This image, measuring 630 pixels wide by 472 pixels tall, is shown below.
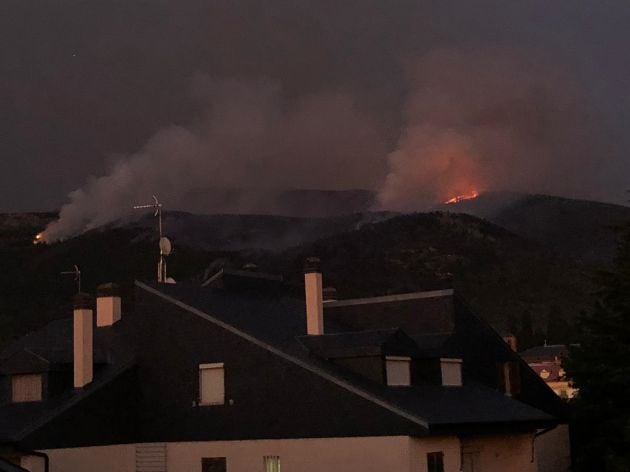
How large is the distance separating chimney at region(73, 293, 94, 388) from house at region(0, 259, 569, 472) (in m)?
0.04

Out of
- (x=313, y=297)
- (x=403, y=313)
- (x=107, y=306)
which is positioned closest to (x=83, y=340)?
(x=107, y=306)

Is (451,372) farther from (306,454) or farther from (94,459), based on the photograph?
(94,459)

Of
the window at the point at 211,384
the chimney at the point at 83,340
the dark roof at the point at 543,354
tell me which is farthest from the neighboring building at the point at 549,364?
the chimney at the point at 83,340

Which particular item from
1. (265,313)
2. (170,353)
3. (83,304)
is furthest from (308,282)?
(83,304)

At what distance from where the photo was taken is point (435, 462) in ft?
89.4

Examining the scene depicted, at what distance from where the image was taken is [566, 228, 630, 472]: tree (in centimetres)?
3338

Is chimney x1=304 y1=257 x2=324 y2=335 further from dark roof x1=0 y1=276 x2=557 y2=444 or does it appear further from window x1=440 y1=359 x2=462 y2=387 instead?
window x1=440 y1=359 x2=462 y2=387

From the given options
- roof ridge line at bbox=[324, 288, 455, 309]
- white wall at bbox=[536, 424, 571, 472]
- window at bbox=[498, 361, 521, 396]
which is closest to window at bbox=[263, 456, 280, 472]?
roof ridge line at bbox=[324, 288, 455, 309]

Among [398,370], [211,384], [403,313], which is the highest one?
[403,313]

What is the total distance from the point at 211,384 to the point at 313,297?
13.6 ft

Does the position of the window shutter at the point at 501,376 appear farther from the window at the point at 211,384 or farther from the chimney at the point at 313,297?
the window at the point at 211,384

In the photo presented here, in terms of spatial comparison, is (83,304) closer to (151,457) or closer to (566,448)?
(151,457)

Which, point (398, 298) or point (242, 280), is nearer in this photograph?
point (242, 280)

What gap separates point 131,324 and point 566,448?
684 inches
